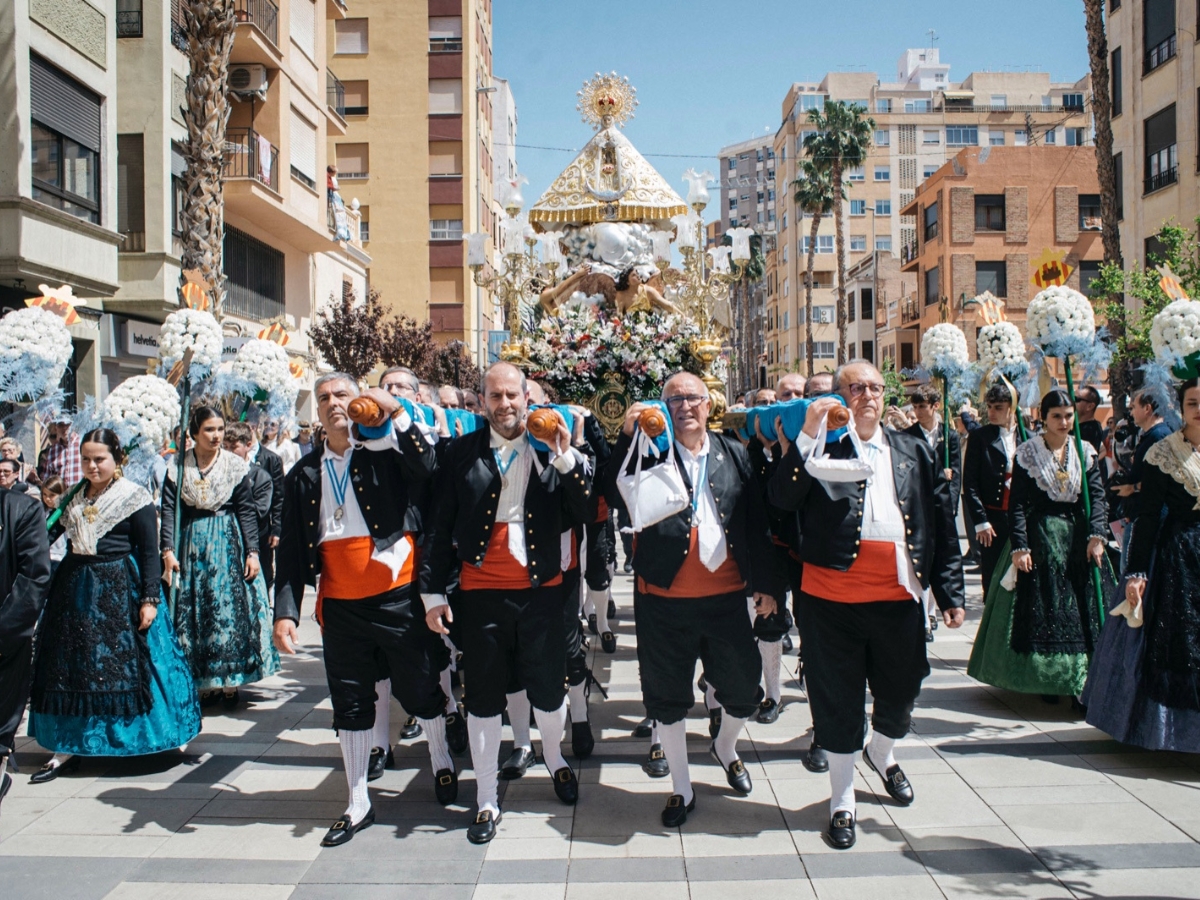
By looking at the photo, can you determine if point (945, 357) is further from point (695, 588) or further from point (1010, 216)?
point (1010, 216)

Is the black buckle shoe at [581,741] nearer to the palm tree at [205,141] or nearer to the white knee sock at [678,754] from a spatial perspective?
the white knee sock at [678,754]

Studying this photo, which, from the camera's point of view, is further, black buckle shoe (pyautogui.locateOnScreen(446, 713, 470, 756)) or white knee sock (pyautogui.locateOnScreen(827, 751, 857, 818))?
black buckle shoe (pyautogui.locateOnScreen(446, 713, 470, 756))

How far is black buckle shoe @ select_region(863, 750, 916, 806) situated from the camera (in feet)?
15.3

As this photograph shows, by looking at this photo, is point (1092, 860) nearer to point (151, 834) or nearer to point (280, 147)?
point (151, 834)

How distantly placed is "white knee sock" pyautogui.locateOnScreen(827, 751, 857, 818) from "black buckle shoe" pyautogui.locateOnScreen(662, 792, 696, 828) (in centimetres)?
68

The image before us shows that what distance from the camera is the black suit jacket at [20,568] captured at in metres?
4.44

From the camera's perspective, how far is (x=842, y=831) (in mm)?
4266

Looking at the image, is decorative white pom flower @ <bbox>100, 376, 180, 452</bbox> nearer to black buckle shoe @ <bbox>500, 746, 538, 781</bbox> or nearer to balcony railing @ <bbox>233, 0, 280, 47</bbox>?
black buckle shoe @ <bbox>500, 746, 538, 781</bbox>

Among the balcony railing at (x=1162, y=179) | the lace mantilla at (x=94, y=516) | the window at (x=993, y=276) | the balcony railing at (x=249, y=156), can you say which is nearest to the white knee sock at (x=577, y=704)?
the lace mantilla at (x=94, y=516)

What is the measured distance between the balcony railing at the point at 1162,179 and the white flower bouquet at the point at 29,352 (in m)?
24.4

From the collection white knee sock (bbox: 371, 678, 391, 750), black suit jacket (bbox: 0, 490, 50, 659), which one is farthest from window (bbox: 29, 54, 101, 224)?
white knee sock (bbox: 371, 678, 391, 750)

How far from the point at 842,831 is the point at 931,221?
4109cm

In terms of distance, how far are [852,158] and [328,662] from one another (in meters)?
40.2

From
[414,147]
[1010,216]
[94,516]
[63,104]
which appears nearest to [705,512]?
[94,516]
